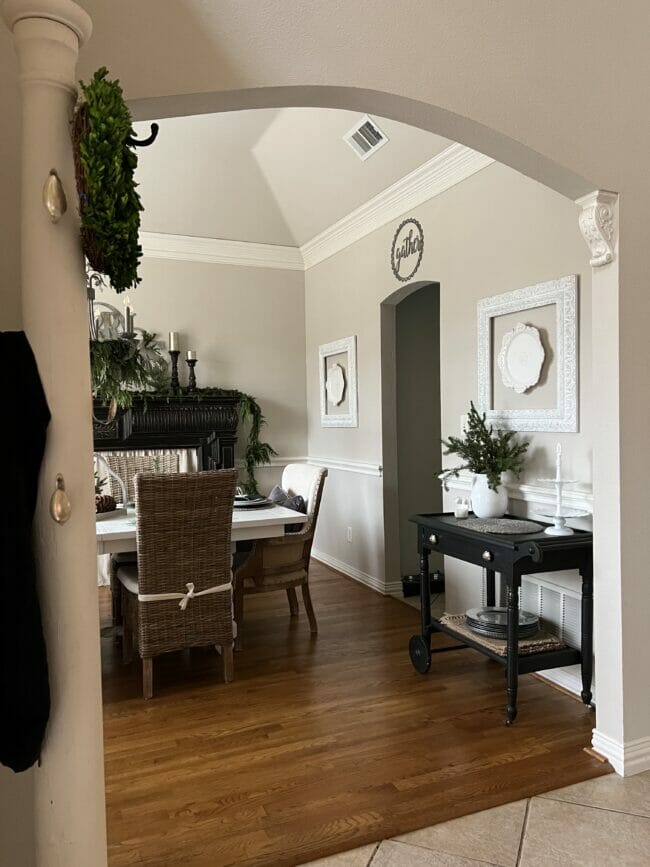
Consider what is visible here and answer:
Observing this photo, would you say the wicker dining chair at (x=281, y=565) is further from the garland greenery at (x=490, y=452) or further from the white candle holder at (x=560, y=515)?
the white candle holder at (x=560, y=515)

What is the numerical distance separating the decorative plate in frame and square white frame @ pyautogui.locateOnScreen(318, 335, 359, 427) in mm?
1952

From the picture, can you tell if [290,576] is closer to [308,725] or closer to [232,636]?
[232,636]

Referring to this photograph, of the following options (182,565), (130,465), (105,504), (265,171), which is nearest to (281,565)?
(182,565)

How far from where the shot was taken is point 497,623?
3113 millimetres

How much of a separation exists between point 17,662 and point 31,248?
2.50 ft

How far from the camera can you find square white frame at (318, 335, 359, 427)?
5.44m

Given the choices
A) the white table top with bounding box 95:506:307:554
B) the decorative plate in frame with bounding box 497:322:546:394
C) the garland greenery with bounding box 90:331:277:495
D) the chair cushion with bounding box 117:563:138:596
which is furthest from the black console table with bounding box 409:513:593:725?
the garland greenery with bounding box 90:331:277:495

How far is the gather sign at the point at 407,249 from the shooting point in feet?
14.7

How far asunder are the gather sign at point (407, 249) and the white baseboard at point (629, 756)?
3.11 metres

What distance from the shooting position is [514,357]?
3508 mm

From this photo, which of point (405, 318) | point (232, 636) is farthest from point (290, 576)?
point (405, 318)

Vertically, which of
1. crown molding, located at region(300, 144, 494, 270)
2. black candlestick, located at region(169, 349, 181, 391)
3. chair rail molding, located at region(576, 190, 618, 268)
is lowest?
black candlestick, located at region(169, 349, 181, 391)

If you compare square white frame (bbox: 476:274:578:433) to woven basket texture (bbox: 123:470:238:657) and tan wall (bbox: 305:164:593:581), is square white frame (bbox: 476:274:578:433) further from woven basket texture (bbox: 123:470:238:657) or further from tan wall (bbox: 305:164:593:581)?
woven basket texture (bbox: 123:470:238:657)

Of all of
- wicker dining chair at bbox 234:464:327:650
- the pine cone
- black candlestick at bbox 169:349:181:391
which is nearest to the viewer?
wicker dining chair at bbox 234:464:327:650
